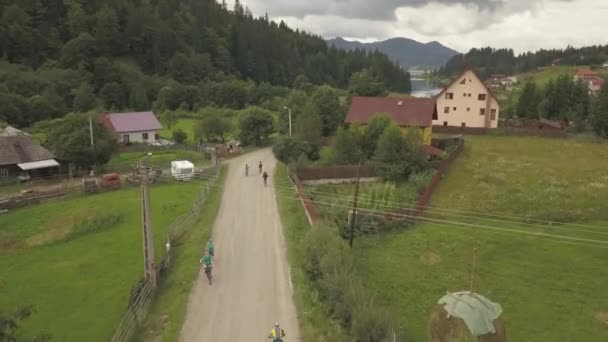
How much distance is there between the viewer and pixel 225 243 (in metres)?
26.3

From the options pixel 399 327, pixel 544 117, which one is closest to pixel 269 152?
pixel 399 327

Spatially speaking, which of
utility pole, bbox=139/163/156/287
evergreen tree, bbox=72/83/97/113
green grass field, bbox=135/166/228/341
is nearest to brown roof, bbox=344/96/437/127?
green grass field, bbox=135/166/228/341

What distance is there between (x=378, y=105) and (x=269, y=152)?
13.0m

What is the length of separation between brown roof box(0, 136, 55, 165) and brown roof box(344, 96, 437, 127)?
2971 centimetres

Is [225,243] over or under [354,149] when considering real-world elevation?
under

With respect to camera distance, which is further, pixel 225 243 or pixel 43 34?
pixel 43 34

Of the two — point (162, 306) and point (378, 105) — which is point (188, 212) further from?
point (378, 105)

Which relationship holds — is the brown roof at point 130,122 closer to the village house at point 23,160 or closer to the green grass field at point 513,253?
the village house at point 23,160

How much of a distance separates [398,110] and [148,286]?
35.8 m

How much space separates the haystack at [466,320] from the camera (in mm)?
14960

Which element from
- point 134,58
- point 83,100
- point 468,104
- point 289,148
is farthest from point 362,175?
point 134,58

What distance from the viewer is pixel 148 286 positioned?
810 inches

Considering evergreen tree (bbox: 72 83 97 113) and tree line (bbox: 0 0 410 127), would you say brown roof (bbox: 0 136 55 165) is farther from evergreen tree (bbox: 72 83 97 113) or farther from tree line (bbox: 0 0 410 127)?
evergreen tree (bbox: 72 83 97 113)

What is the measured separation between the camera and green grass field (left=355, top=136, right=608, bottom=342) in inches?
809
